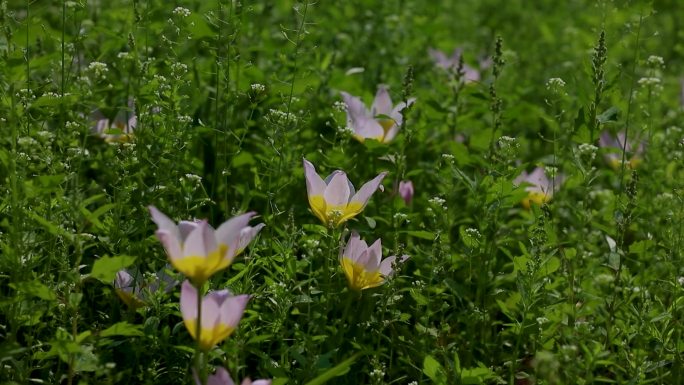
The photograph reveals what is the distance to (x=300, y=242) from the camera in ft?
9.15

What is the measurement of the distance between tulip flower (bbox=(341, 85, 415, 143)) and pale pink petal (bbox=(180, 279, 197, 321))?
137 cm

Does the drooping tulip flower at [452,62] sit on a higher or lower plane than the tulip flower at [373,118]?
lower

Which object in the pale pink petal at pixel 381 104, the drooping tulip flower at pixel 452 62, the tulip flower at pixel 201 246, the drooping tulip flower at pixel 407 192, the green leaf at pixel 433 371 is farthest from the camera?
the drooping tulip flower at pixel 452 62

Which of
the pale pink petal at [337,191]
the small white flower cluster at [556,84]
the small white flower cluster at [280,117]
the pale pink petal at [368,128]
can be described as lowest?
the pale pink petal at [368,128]

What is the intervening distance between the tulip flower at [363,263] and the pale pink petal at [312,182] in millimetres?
142

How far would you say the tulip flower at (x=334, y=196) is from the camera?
257 cm

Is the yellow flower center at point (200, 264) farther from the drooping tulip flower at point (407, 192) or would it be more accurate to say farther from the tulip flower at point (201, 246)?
the drooping tulip flower at point (407, 192)

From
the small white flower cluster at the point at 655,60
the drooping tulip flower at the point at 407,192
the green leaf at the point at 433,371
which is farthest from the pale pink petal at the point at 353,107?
the green leaf at the point at 433,371

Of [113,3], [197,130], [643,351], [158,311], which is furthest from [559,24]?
[158,311]

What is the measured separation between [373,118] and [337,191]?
3.33 feet

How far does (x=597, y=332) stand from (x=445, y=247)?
1.64 ft

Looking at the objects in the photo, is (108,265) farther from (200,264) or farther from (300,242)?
(300,242)

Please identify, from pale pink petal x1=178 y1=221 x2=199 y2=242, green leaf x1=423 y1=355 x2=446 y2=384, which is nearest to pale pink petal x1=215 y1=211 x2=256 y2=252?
pale pink petal x1=178 y1=221 x2=199 y2=242

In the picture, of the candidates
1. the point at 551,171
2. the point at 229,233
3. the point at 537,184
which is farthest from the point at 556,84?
the point at 229,233
